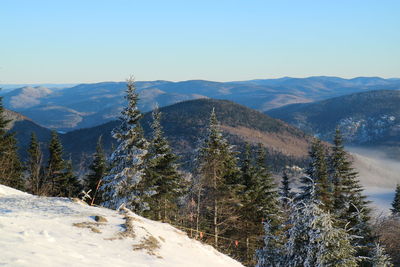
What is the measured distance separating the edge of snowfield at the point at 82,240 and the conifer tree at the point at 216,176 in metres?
11.6

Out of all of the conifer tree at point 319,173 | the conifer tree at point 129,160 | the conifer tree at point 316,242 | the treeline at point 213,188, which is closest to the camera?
the conifer tree at point 316,242

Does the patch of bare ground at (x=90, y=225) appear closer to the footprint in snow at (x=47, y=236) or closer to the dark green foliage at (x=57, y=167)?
the footprint in snow at (x=47, y=236)

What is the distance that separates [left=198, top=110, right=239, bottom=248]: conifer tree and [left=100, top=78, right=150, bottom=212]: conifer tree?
4044 mm

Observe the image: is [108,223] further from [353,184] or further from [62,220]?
[353,184]

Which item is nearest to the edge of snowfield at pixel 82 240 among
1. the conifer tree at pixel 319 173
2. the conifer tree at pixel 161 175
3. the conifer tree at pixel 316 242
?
the conifer tree at pixel 316 242

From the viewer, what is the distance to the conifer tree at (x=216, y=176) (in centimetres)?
2127

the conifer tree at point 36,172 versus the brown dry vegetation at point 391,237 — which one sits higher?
the conifer tree at point 36,172

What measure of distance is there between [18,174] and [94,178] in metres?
6.49

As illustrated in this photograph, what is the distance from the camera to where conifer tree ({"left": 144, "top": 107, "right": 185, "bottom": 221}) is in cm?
2538

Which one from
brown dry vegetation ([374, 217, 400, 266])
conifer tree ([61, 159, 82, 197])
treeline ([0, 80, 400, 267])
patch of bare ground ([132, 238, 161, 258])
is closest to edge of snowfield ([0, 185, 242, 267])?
patch of bare ground ([132, 238, 161, 258])

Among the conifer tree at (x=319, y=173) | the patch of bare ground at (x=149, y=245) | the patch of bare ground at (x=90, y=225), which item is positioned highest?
the patch of bare ground at (x=90, y=225)

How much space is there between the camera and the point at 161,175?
999 inches

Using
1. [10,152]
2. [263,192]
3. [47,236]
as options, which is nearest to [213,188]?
[263,192]

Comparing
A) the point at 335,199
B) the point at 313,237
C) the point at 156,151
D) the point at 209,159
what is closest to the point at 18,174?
the point at 156,151
